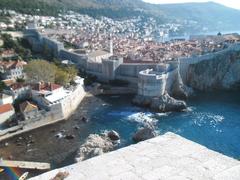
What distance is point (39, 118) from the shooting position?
1297 inches

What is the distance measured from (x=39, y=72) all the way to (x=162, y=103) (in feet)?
47.4

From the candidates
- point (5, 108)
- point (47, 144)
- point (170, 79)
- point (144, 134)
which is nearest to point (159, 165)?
point (144, 134)

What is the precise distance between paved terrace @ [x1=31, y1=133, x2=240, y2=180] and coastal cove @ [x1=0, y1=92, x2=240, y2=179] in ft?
48.9

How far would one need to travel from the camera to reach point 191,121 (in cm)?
3434

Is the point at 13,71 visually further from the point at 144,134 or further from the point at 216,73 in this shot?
the point at 216,73

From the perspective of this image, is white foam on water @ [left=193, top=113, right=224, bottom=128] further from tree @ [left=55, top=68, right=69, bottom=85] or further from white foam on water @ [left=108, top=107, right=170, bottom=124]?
tree @ [left=55, top=68, right=69, bottom=85]

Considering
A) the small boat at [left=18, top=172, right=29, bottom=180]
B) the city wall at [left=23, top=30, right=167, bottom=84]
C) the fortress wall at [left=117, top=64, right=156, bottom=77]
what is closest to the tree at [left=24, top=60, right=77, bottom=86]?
the city wall at [left=23, top=30, right=167, bottom=84]

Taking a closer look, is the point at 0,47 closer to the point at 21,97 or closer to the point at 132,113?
the point at 21,97

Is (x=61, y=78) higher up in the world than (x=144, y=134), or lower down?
higher up

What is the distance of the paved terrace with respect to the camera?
8.29m

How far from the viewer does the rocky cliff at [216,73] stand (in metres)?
48.6

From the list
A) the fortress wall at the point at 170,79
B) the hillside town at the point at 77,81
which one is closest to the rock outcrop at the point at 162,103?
the hillside town at the point at 77,81

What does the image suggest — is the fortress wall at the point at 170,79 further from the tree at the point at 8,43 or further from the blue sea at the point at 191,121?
the tree at the point at 8,43

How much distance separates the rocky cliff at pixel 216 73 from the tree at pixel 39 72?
19.5 m
